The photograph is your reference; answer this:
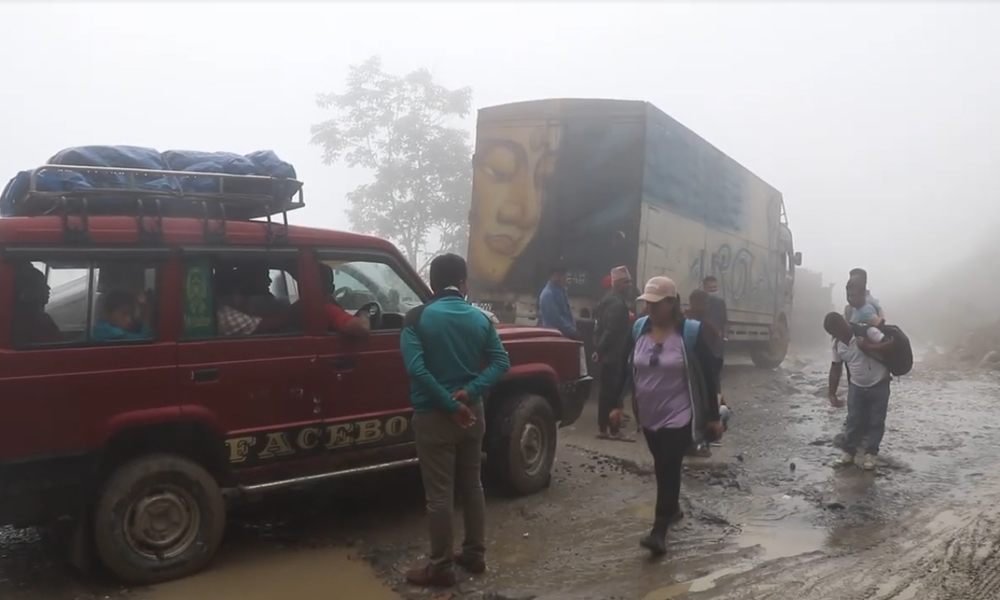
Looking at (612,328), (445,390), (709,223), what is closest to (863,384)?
(612,328)

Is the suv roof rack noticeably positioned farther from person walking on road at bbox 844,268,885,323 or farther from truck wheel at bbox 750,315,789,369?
truck wheel at bbox 750,315,789,369

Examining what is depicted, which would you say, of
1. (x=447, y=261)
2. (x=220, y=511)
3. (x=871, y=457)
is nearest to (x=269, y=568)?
(x=220, y=511)

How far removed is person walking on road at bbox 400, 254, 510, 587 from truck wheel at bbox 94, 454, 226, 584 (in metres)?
1.15

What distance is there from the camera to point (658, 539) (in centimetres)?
492

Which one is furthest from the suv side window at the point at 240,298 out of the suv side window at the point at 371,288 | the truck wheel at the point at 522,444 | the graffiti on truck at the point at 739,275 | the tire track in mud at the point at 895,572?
the graffiti on truck at the point at 739,275

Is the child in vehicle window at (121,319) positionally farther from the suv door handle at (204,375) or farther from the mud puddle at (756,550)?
the mud puddle at (756,550)

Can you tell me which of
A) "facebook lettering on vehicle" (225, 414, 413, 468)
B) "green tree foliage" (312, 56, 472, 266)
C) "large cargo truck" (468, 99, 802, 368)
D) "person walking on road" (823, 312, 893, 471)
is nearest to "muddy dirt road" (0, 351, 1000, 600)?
"person walking on road" (823, 312, 893, 471)

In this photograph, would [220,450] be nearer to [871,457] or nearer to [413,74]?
[871,457]

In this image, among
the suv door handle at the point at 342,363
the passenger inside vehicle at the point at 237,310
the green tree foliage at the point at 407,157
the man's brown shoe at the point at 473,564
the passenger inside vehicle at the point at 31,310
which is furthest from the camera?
the green tree foliage at the point at 407,157

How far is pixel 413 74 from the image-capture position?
31.9 metres

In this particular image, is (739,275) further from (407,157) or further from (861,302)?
(407,157)

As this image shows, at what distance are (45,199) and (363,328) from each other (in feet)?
6.04

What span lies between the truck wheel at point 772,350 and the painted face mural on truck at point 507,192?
7.91 metres

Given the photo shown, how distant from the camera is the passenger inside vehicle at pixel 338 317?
16.5ft
